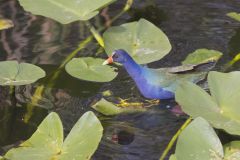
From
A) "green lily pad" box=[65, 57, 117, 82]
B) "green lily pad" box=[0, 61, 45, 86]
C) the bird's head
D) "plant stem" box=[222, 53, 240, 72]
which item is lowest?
"plant stem" box=[222, 53, 240, 72]

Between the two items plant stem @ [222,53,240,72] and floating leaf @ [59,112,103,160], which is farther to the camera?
plant stem @ [222,53,240,72]

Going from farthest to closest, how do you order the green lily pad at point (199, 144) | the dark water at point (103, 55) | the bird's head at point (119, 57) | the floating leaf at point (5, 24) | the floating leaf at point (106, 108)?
1. the floating leaf at point (5, 24)
2. the bird's head at point (119, 57)
3. the floating leaf at point (106, 108)
4. the dark water at point (103, 55)
5. the green lily pad at point (199, 144)

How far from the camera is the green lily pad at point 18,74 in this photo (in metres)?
2.78

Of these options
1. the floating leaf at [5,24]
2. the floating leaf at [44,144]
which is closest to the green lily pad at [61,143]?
the floating leaf at [44,144]

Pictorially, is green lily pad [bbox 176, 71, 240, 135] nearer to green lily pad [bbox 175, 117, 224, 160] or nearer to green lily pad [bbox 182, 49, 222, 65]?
green lily pad [bbox 175, 117, 224, 160]

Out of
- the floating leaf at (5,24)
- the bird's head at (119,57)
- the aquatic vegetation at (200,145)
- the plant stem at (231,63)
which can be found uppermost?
the aquatic vegetation at (200,145)

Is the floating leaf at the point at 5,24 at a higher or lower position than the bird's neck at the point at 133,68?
lower

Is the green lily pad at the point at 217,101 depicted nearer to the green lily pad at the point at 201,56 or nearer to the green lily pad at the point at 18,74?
the green lily pad at the point at 201,56

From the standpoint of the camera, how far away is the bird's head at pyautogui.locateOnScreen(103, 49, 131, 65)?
2.83 m

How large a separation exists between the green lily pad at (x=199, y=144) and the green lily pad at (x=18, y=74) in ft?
2.83

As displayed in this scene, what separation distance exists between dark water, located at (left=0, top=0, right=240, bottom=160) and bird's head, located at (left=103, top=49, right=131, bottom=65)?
16 centimetres

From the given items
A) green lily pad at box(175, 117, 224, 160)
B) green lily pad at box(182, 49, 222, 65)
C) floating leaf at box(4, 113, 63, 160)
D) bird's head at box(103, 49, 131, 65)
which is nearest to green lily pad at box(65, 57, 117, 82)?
bird's head at box(103, 49, 131, 65)

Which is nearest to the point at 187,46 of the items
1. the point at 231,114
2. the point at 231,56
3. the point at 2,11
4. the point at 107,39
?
the point at 231,56

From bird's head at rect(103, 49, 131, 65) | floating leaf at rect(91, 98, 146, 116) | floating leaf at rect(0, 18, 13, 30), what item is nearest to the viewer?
floating leaf at rect(91, 98, 146, 116)
